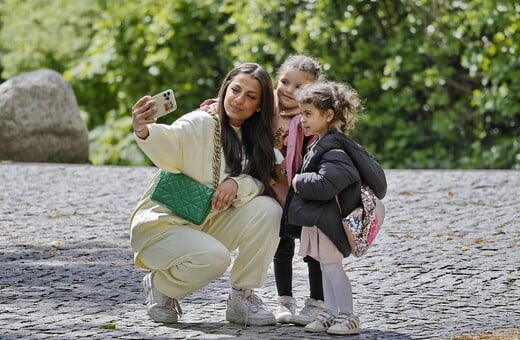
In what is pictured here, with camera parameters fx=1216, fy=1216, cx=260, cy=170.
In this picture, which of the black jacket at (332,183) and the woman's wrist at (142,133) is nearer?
the black jacket at (332,183)

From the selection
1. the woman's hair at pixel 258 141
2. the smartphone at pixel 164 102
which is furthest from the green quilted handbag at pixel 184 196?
the smartphone at pixel 164 102

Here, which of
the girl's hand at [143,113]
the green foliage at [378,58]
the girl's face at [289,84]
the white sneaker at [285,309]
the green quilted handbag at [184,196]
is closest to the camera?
the girl's hand at [143,113]

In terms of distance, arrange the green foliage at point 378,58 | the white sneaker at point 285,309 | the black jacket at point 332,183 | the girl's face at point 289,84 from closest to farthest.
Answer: the black jacket at point 332,183 → the white sneaker at point 285,309 → the girl's face at point 289,84 → the green foliage at point 378,58

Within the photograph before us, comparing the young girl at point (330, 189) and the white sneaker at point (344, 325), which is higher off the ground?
the young girl at point (330, 189)

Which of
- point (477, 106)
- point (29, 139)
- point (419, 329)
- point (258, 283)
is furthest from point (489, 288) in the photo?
point (29, 139)

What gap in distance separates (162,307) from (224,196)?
562 millimetres

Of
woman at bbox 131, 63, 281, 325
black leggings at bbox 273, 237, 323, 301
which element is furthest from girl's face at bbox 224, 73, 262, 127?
black leggings at bbox 273, 237, 323, 301

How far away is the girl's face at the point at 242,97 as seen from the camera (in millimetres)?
5457

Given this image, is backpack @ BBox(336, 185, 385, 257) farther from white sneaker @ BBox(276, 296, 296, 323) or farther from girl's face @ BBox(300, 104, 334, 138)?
white sneaker @ BBox(276, 296, 296, 323)

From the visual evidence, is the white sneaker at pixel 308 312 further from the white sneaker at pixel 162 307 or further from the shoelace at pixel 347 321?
the white sneaker at pixel 162 307

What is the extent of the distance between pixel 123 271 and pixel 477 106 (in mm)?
6531

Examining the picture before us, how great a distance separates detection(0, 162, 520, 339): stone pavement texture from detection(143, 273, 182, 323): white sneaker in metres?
0.04

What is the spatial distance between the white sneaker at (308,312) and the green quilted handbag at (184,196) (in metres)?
0.61

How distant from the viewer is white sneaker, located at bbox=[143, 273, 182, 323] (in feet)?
17.5
